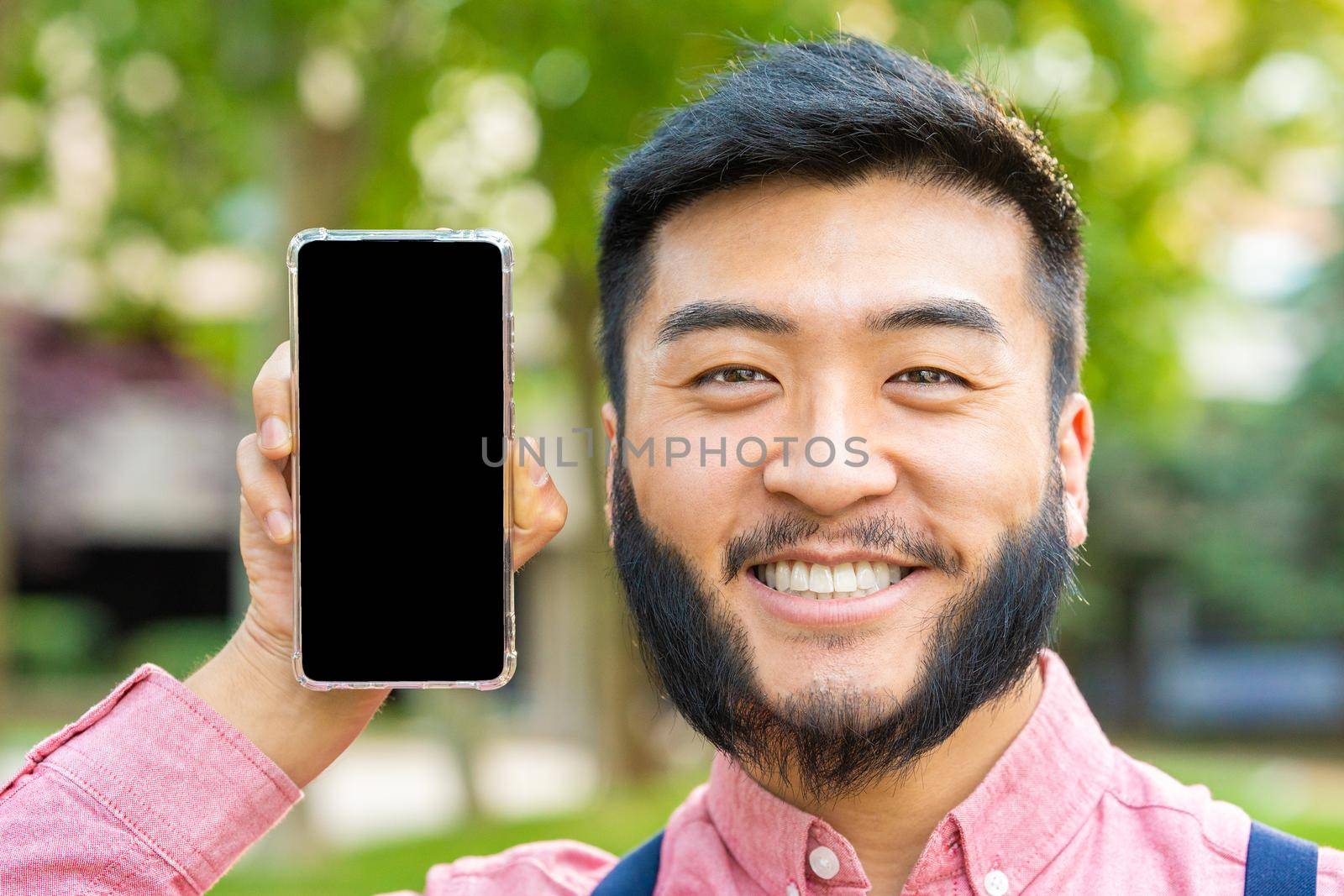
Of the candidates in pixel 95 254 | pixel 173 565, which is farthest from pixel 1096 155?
pixel 173 565

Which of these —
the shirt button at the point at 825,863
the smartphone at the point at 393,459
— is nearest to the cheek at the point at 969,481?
the shirt button at the point at 825,863

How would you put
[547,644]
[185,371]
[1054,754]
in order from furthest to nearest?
[547,644]
[185,371]
[1054,754]

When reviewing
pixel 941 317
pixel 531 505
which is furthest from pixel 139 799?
pixel 941 317

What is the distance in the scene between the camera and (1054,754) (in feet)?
6.72

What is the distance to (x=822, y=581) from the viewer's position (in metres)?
1.88

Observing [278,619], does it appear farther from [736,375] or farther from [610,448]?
[736,375]

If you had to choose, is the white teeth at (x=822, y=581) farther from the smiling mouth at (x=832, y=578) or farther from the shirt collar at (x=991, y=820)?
the shirt collar at (x=991, y=820)

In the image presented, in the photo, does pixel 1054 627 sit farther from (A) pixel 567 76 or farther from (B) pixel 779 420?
(A) pixel 567 76

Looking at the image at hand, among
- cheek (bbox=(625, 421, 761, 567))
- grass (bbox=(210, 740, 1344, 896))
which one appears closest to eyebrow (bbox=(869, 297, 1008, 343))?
cheek (bbox=(625, 421, 761, 567))

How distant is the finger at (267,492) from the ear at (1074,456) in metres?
1.18

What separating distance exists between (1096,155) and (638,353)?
23.3ft

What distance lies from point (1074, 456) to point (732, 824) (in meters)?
0.79

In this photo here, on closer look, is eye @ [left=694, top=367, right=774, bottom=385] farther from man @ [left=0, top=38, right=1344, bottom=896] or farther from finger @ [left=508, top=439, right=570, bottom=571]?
finger @ [left=508, top=439, right=570, bottom=571]

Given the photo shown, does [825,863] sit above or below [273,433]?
below
